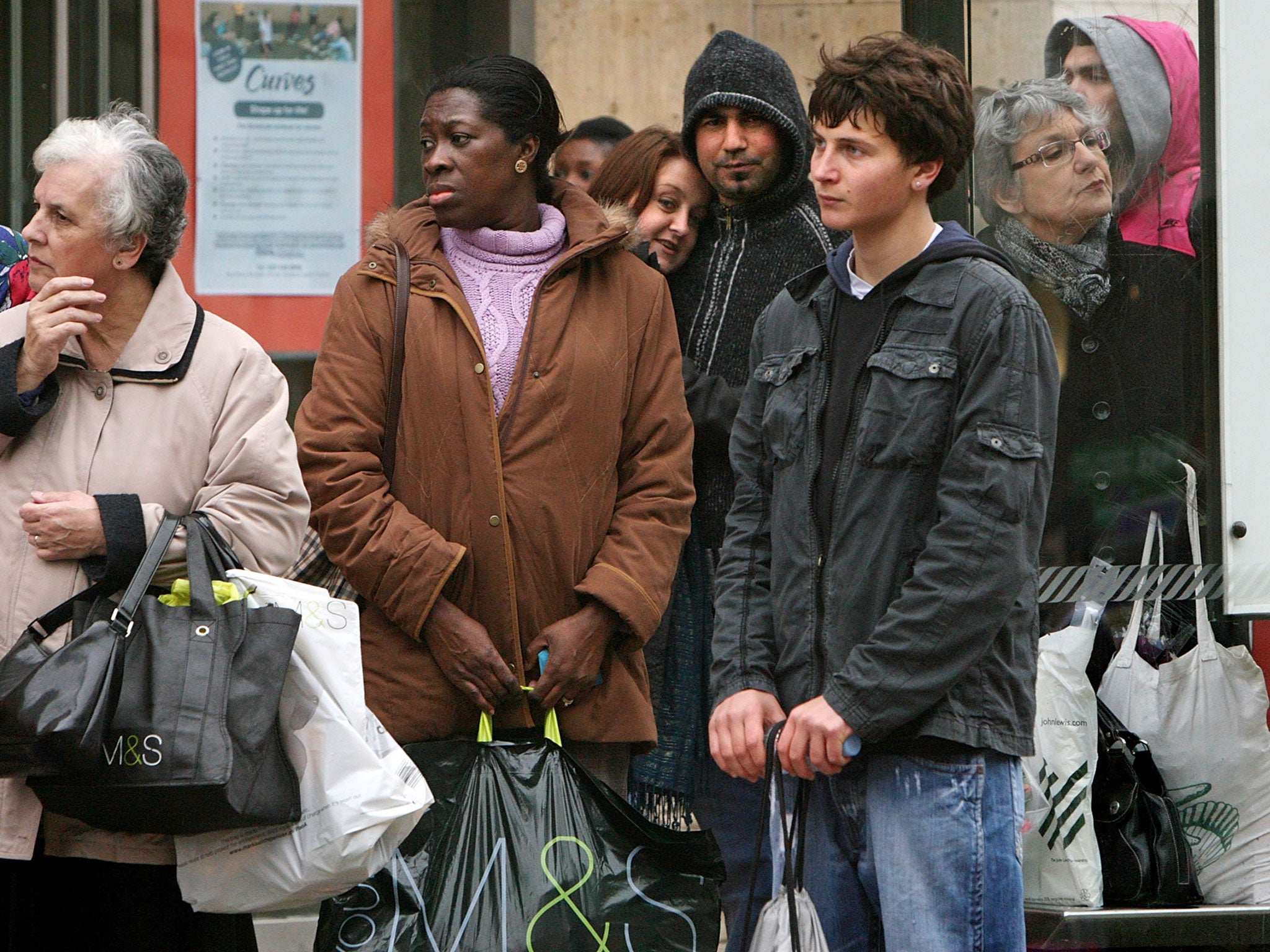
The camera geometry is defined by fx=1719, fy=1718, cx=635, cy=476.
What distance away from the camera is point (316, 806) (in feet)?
9.82

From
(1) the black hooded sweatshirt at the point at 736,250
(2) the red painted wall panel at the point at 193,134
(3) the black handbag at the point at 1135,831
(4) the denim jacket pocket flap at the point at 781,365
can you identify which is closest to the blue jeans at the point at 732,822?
(1) the black hooded sweatshirt at the point at 736,250

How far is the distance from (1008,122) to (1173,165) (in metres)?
0.43

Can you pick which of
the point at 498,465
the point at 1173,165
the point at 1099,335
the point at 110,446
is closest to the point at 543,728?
the point at 498,465

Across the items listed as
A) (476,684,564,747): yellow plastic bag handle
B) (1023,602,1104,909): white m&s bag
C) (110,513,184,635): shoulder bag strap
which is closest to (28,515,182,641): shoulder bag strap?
(110,513,184,635): shoulder bag strap

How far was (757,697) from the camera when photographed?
2.93m

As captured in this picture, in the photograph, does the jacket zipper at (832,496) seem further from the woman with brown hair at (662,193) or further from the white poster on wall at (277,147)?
the white poster on wall at (277,147)

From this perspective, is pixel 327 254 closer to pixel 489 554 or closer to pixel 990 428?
pixel 489 554

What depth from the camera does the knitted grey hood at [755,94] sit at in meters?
4.12

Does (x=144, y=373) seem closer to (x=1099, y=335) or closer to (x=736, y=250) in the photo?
(x=736, y=250)

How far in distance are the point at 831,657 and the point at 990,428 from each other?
46 centimetres

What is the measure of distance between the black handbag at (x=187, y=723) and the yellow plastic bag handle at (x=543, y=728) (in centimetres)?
56

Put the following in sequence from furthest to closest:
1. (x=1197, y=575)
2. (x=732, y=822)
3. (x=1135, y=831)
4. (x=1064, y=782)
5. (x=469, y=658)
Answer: (x=1197, y=575) < (x=1135, y=831) < (x=1064, y=782) < (x=732, y=822) < (x=469, y=658)

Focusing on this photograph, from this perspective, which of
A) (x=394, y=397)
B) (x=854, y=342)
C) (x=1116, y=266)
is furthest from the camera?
(x=1116, y=266)

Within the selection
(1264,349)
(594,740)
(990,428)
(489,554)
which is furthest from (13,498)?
(1264,349)
